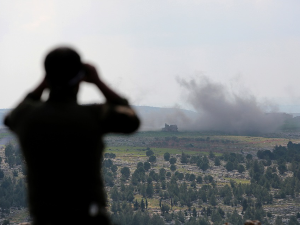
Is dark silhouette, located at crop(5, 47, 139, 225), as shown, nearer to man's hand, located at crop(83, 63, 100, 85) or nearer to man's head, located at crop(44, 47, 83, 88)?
man's head, located at crop(44, 47, 83, 88)

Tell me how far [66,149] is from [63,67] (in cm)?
86

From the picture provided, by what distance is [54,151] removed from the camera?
17.7 ft

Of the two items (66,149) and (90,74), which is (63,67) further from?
(66,149)

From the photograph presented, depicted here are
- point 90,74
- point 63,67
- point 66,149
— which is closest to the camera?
point 66,149

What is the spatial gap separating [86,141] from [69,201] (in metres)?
0.63

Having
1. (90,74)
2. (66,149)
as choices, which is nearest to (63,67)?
(90,74)

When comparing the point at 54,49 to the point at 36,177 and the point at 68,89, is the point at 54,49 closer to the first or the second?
the point at 68,89

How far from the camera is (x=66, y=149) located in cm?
536

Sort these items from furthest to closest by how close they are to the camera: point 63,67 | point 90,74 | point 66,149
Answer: point 90,74
point 63,67
point 66,149

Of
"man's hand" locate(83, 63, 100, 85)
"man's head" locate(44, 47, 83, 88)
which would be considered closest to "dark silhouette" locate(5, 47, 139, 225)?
"man's head" locate(44, 47, 83, 88)

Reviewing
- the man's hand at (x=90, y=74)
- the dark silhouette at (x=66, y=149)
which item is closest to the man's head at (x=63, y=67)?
the dark silhouette at (x=66, y=149)

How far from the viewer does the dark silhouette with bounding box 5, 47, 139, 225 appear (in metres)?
5.34

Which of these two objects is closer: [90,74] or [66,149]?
[66,149]

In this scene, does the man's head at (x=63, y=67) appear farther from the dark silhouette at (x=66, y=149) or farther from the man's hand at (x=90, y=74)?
the man's hand at (x=90, y=74)
